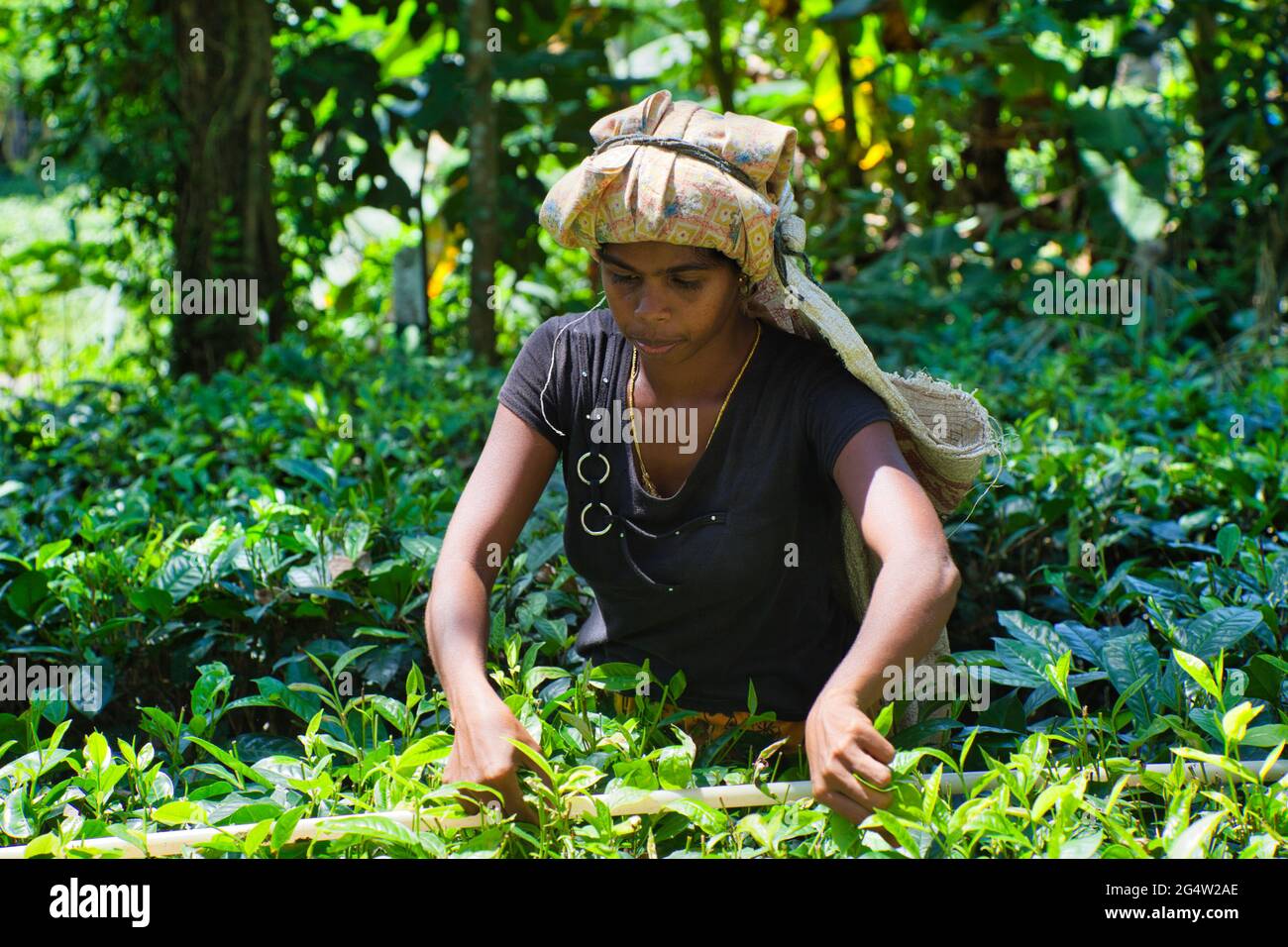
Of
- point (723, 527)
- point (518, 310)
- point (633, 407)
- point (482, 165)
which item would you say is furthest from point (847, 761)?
point (518, 310)

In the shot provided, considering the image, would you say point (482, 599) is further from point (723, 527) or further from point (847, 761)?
point (847, 761)

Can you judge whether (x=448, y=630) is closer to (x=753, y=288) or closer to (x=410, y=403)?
(x=753, y=288)

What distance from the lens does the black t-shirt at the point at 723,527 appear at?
6.93ft

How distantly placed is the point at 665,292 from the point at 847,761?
2.68 feet

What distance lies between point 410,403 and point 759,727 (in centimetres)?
224

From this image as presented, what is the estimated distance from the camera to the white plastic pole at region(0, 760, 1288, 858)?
1.56 m

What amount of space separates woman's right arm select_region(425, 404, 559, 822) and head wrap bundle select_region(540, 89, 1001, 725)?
14.4 inches

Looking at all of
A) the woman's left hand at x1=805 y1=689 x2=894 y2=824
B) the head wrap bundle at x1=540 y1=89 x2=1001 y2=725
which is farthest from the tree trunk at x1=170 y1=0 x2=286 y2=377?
the woman's left hand at x1=805 y1=689 x2=894 y2=824

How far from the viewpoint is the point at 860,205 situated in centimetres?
711

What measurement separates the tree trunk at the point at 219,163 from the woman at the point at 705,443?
12.0ft

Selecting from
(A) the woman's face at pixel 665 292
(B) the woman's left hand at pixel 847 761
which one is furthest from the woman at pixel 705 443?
(B) the woman's left hand at pixel 847 761

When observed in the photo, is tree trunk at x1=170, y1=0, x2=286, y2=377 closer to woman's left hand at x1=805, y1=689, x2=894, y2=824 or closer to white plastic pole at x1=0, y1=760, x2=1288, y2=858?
white plastic pole at x1=0, y1=760, x2=1288, y2=858
